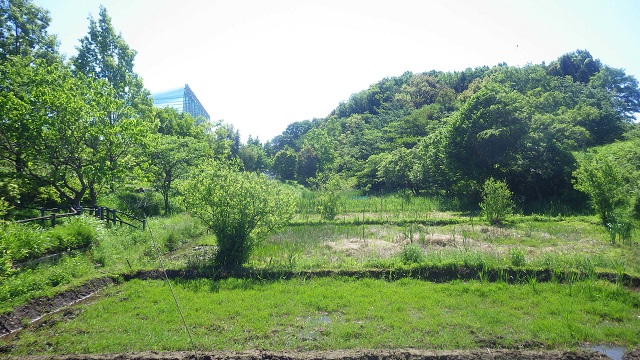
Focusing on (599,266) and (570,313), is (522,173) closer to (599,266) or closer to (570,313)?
(599,266)

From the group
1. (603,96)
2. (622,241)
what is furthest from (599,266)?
(603,96)

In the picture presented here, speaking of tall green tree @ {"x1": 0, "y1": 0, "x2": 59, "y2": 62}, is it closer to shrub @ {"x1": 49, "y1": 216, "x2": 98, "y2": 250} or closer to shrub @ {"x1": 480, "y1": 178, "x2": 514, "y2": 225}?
shrub @ {"x1": 49, "y1": 216, "x2": 98, "y2": 250}

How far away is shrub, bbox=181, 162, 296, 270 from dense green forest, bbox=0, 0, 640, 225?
5.06 ft

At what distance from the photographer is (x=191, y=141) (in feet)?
85.7

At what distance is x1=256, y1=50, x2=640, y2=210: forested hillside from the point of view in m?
23.6

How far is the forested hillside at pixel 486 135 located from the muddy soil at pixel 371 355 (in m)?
18.7

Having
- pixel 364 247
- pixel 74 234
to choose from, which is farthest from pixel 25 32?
pixel 364 247

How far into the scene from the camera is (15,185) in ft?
47.1

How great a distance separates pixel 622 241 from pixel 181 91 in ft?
174

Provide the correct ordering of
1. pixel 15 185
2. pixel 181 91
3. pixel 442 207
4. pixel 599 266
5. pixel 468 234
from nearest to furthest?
pixel 599 266 → pixel 15 185 → pixel 468 234 → pixel 442 207 → pixel 181 91

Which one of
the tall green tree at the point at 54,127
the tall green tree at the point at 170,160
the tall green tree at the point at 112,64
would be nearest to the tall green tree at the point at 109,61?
the tall green tree at the point at 112,64

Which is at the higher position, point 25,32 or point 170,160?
point 25,32

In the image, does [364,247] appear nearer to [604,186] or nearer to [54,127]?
[604,186]

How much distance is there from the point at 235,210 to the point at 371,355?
22.5ft
